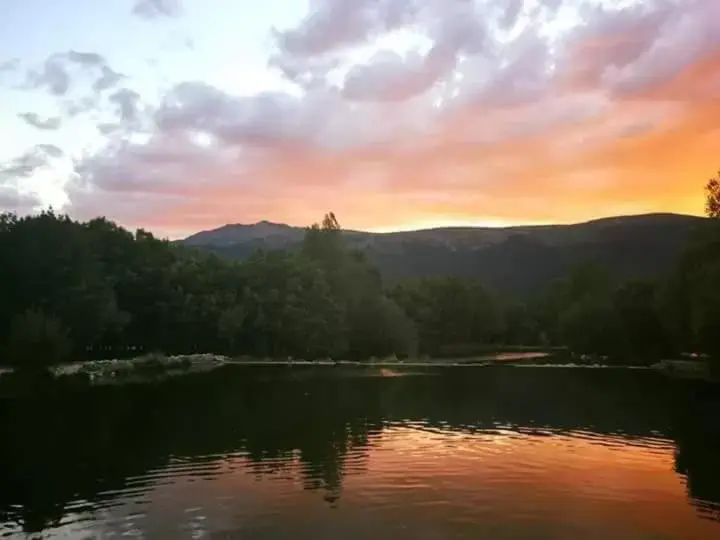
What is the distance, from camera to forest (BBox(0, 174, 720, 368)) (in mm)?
70250

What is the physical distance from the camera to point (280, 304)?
106 m

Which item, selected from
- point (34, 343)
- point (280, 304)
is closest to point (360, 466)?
point (34, 343)

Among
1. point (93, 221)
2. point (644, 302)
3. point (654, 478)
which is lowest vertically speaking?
point (654, 478)

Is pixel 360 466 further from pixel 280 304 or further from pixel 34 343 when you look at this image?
pixel 280 304

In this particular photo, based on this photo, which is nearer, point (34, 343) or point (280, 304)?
point (34, 343)

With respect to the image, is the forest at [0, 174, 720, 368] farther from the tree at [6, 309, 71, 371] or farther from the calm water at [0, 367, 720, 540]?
the calm water at [0, 367, 720, 540]

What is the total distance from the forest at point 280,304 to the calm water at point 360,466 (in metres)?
19.9

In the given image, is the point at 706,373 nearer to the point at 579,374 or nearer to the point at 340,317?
the point at 579,374

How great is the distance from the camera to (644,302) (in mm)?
97812

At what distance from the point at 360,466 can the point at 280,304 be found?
77.5 meters

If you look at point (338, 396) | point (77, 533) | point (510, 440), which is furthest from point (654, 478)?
point (338, 396)

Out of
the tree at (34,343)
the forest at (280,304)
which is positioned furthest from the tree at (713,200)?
the tree at (34,343)

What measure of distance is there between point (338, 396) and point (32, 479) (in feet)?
94.0

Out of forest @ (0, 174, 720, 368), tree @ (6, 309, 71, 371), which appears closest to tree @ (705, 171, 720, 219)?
forest @ (0, 174, 720, 368)
